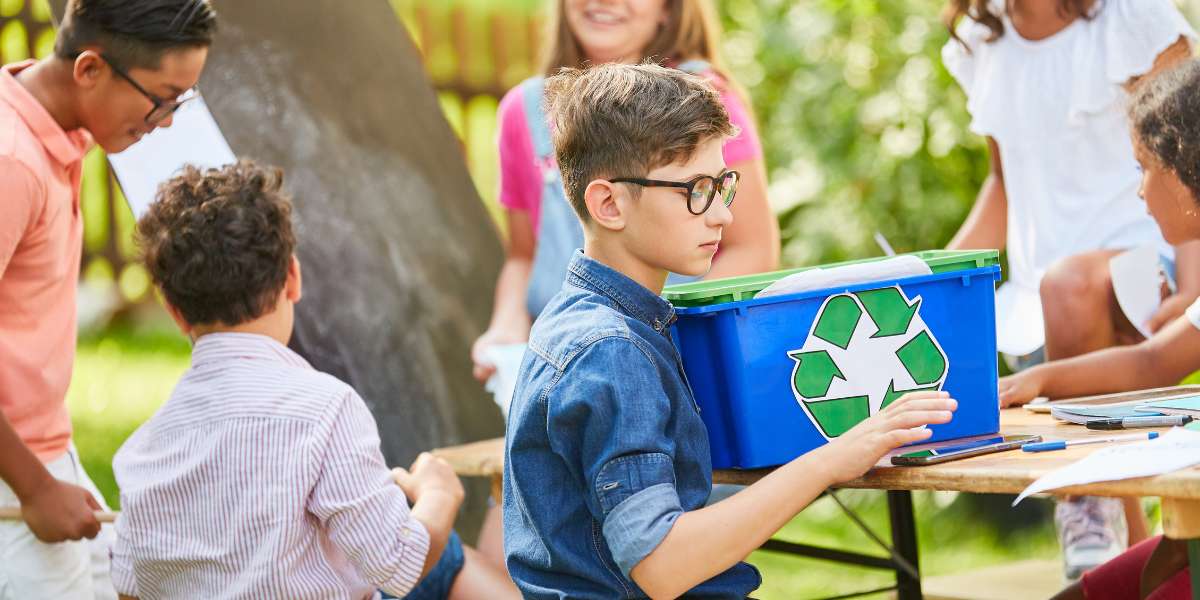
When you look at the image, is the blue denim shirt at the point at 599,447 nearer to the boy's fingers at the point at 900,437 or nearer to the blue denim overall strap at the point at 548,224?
the boy's fingers at the point at 900,437

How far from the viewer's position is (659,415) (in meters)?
2.03

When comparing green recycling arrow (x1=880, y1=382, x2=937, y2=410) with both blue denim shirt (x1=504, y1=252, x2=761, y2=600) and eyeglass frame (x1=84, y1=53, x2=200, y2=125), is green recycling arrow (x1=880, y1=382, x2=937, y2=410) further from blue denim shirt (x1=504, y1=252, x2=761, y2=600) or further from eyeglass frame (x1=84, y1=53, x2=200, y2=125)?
eyeglass frame (x1=84, y1=53, x2=200, y2=125)

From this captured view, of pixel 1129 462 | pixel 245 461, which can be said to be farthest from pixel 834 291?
pixel 245 461

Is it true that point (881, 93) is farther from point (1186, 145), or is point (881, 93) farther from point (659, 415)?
point (659, 415)

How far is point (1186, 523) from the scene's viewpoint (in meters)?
1.85

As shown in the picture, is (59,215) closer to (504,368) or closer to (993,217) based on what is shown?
(504,368)

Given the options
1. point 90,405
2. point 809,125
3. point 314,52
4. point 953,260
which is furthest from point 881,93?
point 953,260

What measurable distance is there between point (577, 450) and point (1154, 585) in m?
1.23

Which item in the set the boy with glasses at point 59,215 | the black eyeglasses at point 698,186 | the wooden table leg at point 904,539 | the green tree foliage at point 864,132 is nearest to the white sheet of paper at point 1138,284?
the wooden table leg at point 904,539

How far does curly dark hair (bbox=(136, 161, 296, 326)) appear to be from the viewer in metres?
2.64

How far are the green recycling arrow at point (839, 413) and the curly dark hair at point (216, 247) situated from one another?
117cm

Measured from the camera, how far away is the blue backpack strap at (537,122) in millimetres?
3750

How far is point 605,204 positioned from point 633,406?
1.25ft

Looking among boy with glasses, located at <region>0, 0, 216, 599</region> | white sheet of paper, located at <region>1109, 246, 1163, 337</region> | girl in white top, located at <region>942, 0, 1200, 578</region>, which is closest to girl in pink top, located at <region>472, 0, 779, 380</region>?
girl in white top, located at <region>942, 0, 1200, 578</region>
